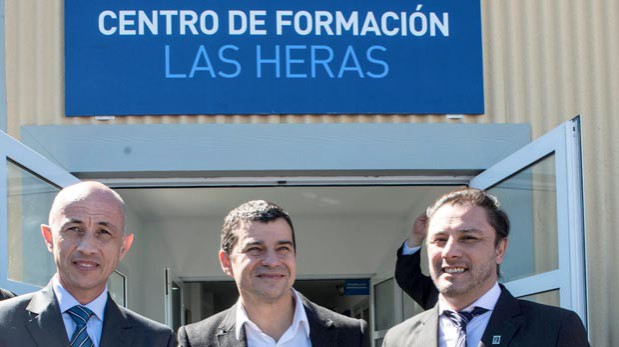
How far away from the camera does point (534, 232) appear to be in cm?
470

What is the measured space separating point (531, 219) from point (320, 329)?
6.25 feet

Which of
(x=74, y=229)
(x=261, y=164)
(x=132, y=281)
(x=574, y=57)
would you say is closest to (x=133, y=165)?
(x=261, y=164)

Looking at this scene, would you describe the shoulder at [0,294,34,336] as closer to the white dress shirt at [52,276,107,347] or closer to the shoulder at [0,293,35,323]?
the shoulder at [0,293,35,323]

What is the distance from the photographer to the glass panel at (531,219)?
4.42 metres

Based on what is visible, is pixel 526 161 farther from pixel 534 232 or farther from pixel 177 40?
pixel 177 40

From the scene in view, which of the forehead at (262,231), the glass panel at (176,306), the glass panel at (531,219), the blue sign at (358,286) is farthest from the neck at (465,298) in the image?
the blue sign at (358,286)

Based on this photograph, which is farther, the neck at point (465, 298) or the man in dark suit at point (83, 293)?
the neck at point (465, 298)

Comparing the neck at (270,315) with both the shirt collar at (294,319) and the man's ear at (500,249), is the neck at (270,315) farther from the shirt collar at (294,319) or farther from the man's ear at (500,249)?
the man's ear at (500,249)

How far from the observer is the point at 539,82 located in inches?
217

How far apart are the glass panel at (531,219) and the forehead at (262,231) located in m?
1.64

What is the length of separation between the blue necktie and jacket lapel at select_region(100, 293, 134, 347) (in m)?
0.05

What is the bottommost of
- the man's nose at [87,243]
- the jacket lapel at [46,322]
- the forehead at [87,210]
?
the jacket lapel at [46,322]

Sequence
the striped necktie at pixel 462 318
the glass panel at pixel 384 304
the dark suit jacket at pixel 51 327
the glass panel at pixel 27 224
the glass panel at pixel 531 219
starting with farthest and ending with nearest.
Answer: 1. the glass panel at pixel 384 304
2. the glass panel at pixel 531 219
3. the glass panel at pixel 27 224
4. the striped necktie at pixel 462 318
5. the dark suit jacket at pixel 51 327

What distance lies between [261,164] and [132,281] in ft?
14.7
